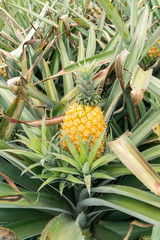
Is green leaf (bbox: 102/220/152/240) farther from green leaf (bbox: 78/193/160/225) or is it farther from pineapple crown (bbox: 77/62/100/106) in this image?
pineapple crown (bbox: 77/62/100/106)

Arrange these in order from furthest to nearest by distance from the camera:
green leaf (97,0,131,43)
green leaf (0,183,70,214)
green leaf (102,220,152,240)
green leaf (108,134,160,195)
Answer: green leaf (97,0,131,43) < green leaf (102,220,152,240) < green leaf (0,183,70,214) < green leaf (108,134,160,195)

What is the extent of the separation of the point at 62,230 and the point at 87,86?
1.50 ft

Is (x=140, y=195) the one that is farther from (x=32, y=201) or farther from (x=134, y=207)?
(x=32, y=201)

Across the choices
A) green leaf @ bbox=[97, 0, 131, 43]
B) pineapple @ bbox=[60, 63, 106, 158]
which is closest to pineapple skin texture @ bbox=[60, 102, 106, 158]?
pineapple @ bbox=[60, 63, 106, 158]

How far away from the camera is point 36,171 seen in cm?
79

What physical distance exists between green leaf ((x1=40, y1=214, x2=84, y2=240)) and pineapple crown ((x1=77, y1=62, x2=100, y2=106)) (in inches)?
15.6

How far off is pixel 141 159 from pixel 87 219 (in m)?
0.39

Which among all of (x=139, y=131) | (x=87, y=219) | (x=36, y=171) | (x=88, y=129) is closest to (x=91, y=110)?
(x=88, y=129)

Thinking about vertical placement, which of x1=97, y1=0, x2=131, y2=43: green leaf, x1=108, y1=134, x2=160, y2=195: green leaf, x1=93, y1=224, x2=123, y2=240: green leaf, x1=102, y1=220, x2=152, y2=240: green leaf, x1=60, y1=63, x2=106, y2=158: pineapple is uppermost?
x1=97, y1=0, x2=131, y2=43: green leaf

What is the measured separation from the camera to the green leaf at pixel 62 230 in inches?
25.4

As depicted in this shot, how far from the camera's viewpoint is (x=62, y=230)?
0.69m

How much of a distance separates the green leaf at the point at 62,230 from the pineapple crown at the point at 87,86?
0.40 m

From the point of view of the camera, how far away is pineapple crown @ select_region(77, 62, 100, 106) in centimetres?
79

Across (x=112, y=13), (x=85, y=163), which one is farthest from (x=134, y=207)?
(x=112, y=13)
